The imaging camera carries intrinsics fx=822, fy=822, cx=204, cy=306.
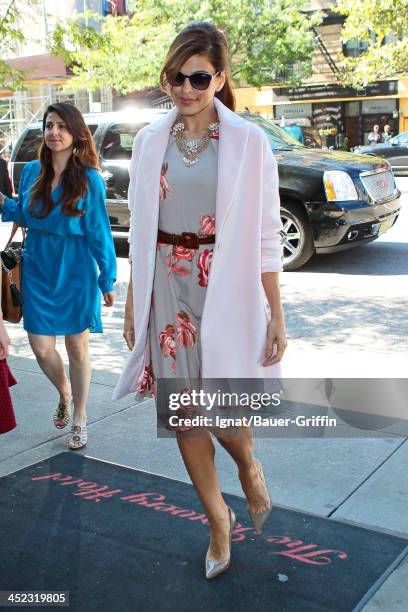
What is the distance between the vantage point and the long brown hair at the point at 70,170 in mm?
4410

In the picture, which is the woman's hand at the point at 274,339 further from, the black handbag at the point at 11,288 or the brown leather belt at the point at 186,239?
the black handbag at the point at 11,288

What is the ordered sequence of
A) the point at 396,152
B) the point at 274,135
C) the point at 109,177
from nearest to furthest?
the point at 274,135 < the point at 109,177 < the point at 396,152

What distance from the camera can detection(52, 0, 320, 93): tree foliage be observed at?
28.6 meters

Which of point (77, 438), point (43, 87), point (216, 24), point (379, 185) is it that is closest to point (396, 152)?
point (216, 24)

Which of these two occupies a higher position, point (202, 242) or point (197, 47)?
point (197, 47)

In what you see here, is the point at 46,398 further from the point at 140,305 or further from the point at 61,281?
the point at 140,305

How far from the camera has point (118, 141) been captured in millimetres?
11133

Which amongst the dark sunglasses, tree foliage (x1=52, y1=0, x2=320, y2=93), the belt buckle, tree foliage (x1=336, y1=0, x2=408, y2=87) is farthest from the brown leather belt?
tree foliage (x1=52, y1=0, x2=320, y2=93)

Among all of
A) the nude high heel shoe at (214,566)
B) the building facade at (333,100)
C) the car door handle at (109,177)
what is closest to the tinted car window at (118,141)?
the car door handle at (109,177)

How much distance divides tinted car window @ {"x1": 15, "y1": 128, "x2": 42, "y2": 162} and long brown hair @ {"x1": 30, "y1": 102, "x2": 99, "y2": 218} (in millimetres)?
8125

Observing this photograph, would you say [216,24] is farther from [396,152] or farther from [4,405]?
[4,405]

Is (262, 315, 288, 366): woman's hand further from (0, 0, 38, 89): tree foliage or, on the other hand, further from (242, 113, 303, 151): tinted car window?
(242, 113, 303, 151): tinted car window

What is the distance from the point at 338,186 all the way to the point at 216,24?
22109mm

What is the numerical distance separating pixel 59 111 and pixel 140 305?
1.82m
